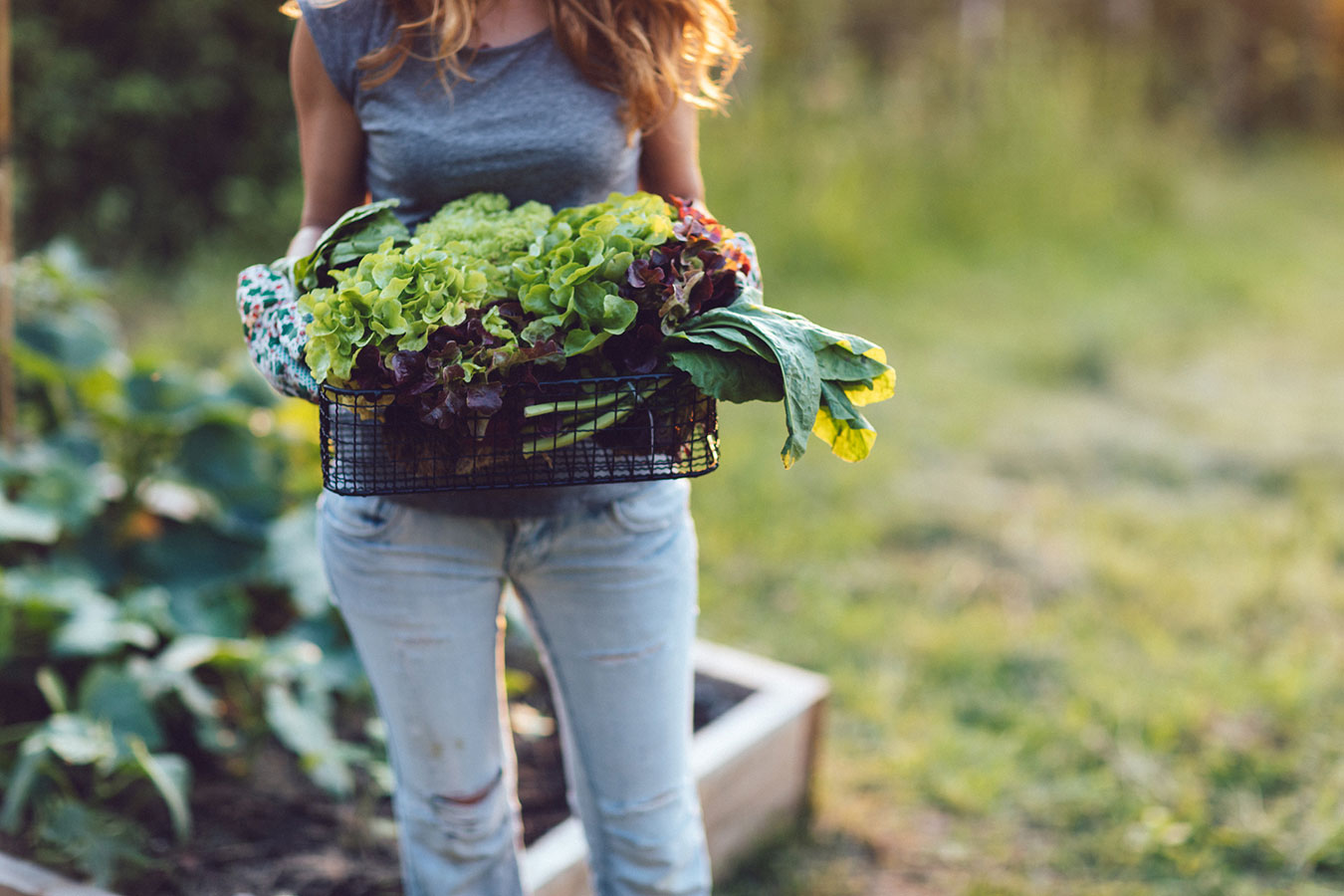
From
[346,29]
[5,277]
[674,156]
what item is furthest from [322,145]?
[5,277]

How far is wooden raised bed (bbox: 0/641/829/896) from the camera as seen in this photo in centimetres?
200

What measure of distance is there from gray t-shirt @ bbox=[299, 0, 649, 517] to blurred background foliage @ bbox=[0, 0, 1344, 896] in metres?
0.99

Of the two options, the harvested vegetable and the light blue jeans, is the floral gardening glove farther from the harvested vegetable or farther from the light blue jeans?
the light blue jeans

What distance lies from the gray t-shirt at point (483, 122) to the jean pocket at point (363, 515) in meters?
0.06

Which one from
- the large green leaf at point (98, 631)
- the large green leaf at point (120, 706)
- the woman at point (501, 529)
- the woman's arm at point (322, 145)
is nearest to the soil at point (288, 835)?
the large green leaf at point (120, 706)

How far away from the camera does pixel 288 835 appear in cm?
214

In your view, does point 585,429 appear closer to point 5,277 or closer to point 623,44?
point 623,44

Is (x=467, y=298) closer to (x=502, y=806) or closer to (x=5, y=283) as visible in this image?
(x=502, y=806)

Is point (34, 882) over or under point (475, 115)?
under

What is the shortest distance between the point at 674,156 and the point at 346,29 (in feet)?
1.52

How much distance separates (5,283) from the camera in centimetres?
252

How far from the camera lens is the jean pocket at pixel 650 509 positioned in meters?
1.54

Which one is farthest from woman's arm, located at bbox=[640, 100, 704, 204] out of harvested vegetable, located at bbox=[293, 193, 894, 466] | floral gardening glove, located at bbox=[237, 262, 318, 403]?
floral gardening glove, located at bbox=[237, 262, 318, 403]

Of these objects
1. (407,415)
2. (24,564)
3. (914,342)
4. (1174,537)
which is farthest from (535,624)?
(914,342)
